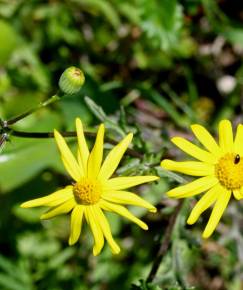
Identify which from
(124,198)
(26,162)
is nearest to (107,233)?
(124,198)

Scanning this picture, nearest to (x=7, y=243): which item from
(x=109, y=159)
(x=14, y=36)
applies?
(x=14, y=36)

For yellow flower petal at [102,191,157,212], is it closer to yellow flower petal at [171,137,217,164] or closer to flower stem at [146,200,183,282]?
yellow flower petal at [171,137,217,164]

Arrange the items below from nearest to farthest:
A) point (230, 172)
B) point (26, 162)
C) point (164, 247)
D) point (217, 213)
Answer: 1. point (217, 213)
2. point (230, 172)
3. point (164, 247)
4. point (26, 162)

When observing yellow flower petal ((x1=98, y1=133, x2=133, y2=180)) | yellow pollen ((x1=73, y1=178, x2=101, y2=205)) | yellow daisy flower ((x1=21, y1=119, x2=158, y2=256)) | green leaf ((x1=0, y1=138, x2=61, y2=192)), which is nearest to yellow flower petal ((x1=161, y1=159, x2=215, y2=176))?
yellow daisy flower ((x1=21, y1=119, x2=158, y2=256))

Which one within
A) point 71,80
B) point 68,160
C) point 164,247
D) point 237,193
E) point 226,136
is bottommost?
point 164,247

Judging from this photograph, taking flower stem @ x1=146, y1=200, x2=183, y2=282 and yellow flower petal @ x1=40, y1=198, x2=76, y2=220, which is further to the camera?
flower stem @ x1=146, y1=200, x2=183, y2=282

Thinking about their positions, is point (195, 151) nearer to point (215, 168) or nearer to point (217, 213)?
point (215, 168)

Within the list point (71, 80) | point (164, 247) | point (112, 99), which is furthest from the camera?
point (112, 99)

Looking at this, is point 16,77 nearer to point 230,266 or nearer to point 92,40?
point 92,40
